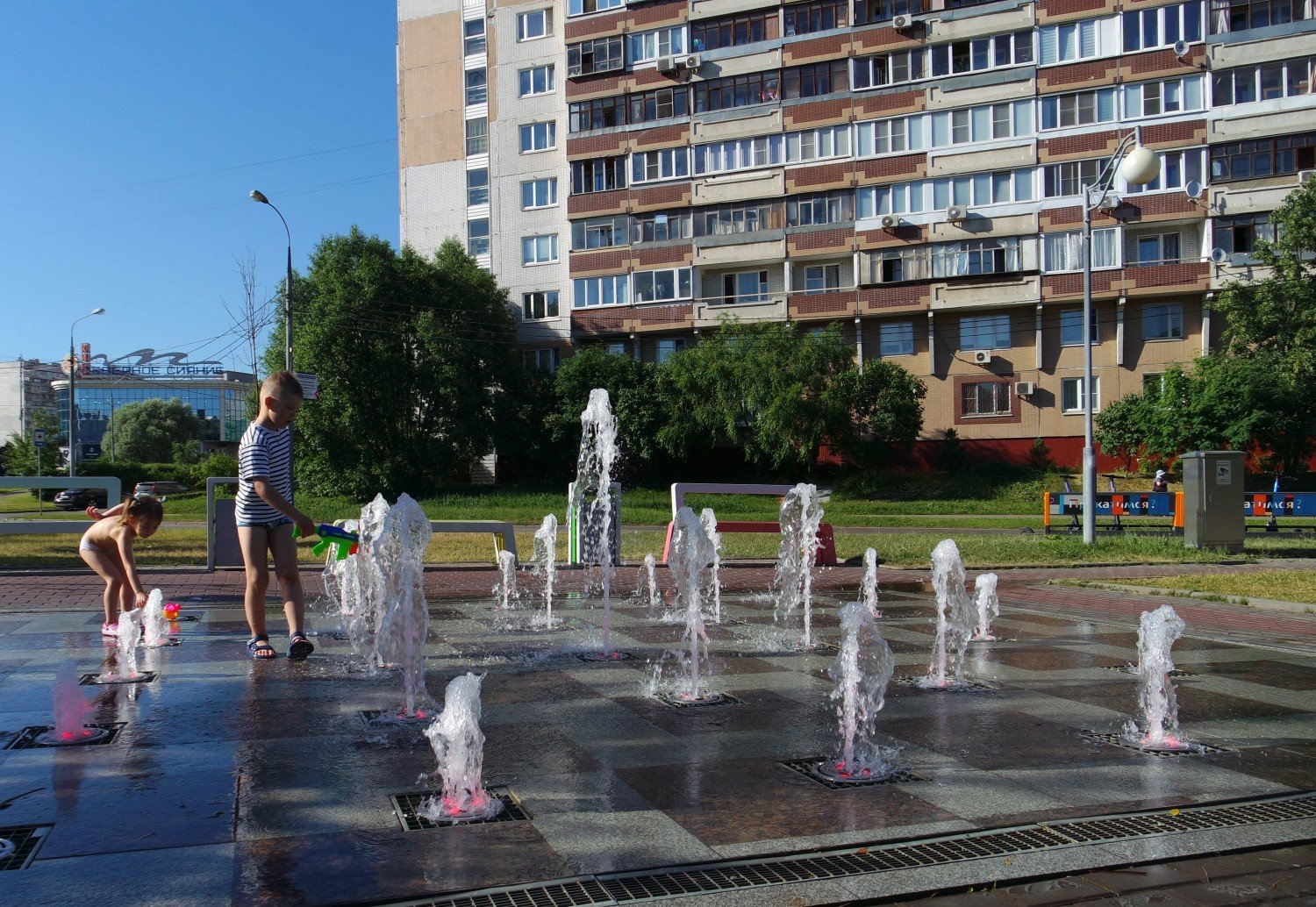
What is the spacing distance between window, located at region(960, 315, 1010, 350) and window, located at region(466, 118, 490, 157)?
84.7ft

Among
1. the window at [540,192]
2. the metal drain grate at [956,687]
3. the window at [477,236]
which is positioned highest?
the window at [540,192]

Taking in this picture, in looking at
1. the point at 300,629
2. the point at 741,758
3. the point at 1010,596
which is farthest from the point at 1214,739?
the point at 1010,596

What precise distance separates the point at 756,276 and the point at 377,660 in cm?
4215

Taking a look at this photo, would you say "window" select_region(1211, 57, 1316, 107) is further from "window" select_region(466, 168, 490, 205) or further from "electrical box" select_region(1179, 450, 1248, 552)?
"window" select_region(466, 168, 490, 205)

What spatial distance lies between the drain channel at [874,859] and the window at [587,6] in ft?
166

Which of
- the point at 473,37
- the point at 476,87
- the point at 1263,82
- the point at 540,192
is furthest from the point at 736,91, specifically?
the point at 1263,82

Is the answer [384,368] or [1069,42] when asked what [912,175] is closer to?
[1069,42]

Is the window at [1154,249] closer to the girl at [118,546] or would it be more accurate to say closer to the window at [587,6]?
the window at [587,6]

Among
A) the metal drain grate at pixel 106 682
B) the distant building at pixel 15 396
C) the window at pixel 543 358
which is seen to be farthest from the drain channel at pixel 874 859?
the distant building at pixel 15 396

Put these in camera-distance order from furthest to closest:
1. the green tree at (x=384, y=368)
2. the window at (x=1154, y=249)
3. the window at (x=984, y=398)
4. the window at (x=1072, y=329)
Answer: the green tree at (x=384, y=368), the window at (x=984, y=398), the window at (x=1072, y=329), the window at (x=1154, y=249)

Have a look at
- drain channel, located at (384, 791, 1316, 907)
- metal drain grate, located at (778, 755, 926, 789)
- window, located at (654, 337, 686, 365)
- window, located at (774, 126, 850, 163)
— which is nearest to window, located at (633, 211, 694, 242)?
window, located at (654, 337, 686, 365)

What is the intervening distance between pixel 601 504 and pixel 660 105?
3954cm

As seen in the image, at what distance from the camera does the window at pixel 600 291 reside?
162ft

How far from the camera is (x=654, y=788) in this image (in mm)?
4395
